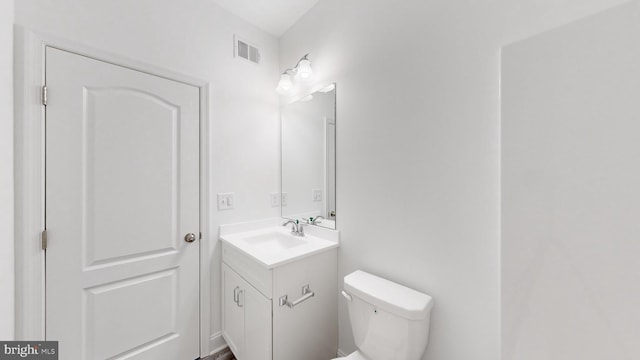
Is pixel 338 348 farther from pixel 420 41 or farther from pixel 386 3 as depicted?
pixel 386 3

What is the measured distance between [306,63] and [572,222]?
1618mm

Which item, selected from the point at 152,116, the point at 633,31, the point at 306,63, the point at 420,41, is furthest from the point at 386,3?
the point at 152,116

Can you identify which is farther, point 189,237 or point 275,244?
point 275,244

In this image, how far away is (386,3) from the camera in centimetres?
123

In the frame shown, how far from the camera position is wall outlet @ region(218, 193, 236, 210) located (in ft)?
5.53

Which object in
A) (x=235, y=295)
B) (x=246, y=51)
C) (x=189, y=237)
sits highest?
(x=246, y=51)

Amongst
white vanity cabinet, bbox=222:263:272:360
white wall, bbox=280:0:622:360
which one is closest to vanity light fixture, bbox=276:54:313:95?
white wall, bbox=280:0:622:360

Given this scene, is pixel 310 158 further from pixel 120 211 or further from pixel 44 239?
pixel 44 239

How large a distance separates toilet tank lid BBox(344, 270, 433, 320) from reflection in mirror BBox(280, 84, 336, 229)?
451 millimetres

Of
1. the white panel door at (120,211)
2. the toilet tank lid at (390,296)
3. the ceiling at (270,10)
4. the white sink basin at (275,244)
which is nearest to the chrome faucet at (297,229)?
the white sink basin at (275,244)

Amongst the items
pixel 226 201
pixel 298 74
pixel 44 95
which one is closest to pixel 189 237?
pixel 226 201

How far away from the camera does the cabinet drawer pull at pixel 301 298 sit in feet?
3.96

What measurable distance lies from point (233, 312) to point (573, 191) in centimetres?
182

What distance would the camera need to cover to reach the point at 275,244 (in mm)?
1780
